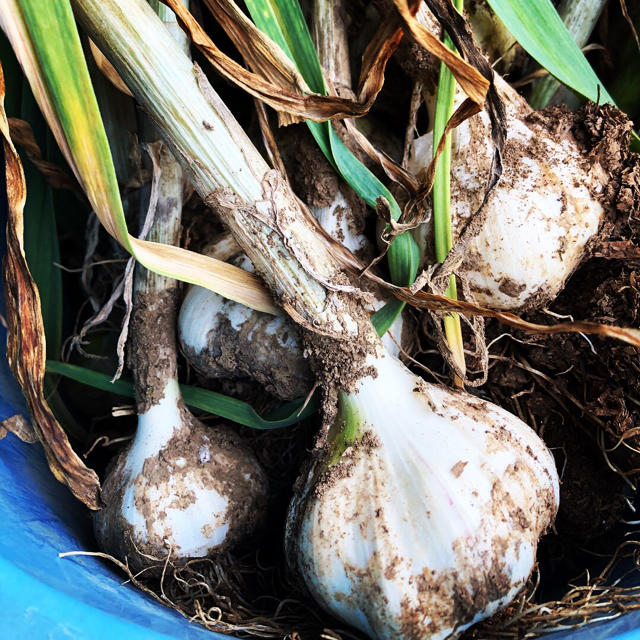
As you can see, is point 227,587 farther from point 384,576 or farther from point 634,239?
point 634,239

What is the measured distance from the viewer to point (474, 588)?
0.59 metres

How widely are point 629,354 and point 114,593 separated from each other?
0.59m

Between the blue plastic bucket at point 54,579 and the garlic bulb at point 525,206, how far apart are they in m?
0.33

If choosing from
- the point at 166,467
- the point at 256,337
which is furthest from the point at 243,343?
the point at 166,467

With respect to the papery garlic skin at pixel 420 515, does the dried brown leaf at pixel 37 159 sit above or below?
above

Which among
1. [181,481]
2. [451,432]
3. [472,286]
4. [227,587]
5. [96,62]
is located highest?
[96,62]

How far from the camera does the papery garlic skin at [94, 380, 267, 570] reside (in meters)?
0.70

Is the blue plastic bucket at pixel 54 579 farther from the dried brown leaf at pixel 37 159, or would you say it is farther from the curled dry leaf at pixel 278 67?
the curled dry leaf at pixel 278 67

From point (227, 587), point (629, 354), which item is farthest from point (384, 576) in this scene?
point (629, 354)

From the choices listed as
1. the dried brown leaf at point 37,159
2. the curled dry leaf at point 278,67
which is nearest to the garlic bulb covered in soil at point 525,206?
the curled dry leaf at point 278,67

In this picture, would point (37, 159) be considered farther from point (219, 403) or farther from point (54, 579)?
point (54, 579)

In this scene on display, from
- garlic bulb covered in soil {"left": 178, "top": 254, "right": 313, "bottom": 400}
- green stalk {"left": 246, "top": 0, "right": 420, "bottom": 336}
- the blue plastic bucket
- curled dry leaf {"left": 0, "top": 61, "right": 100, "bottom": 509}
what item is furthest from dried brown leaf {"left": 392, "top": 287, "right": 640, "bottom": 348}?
curled dry leaf {"left": 0, "top": 61, "right": 100, "bottom": 509}

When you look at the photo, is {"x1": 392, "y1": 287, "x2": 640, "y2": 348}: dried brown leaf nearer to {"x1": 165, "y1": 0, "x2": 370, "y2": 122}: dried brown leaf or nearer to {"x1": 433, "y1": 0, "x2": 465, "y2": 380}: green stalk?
{"x1": 433, "y1": 0, "x2": 465, "y2": 380}: green stalk

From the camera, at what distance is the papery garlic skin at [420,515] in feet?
1.93
